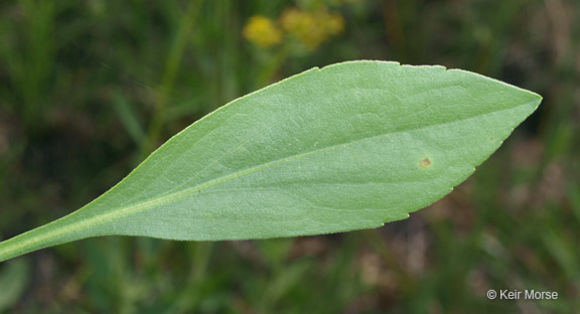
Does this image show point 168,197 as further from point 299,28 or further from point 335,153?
point 299,28

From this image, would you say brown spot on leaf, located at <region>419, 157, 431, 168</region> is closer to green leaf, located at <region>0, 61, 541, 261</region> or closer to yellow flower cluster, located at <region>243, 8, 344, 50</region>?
green leaf, located at <region>0, 61, 541, 261</region>

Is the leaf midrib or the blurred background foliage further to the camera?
the blurred background foliage

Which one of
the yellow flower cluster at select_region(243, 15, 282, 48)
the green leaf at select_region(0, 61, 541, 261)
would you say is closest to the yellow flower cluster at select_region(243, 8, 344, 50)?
the yellow flower cluster at select_region(243, 15, 282, 48)

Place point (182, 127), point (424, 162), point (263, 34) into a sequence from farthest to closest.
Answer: point (182, 127) → point (263, 34) → point (424, 162)

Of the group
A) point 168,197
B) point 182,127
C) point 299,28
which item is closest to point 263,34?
point 299,28

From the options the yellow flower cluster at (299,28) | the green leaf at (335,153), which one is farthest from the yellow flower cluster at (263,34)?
the green leaf at (335,153)

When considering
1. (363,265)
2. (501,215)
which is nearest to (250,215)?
(501,215)

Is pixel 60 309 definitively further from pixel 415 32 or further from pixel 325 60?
pixel 415 32
